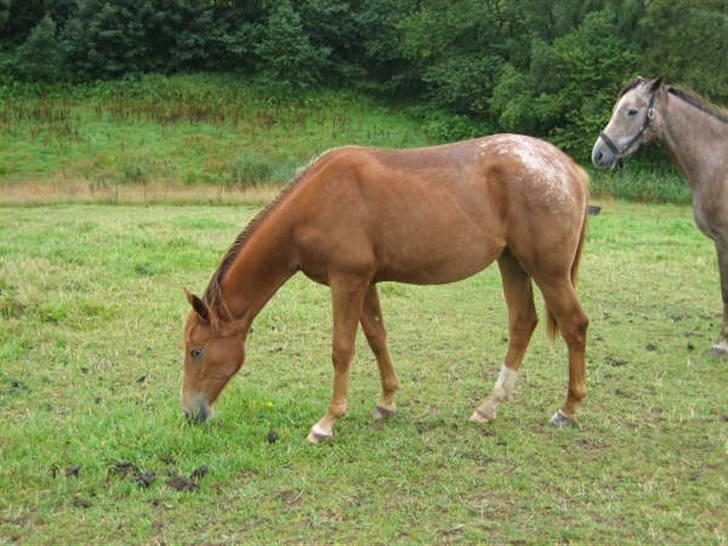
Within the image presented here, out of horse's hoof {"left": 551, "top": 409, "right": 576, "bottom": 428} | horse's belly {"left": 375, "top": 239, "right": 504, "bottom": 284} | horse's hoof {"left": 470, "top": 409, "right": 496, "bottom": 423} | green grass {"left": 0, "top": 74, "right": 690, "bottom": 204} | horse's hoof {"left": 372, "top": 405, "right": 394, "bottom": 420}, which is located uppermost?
horse's belly {"left": 375, "top": 239, "right": 504, "bottom": 284}

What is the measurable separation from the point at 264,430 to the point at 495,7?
3669 cm

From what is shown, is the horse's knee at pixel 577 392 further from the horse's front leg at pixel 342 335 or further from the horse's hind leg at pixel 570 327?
the horse's front leg at pixel 342 335

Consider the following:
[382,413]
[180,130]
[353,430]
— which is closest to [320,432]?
[353,430]

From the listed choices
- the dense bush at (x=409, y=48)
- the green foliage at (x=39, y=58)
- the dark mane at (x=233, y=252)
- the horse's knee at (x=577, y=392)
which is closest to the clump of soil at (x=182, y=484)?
the dark mane at (x=233, y=252)

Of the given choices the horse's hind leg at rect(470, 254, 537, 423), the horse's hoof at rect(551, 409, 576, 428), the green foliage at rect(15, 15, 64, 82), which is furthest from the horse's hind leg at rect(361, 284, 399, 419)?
the green foliage at rect(15, 15, 64, 82)

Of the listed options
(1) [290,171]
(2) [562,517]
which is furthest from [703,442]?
(1) [290,171]

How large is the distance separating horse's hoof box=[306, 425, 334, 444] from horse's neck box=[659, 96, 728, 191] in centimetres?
467

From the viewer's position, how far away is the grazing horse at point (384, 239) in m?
4.83

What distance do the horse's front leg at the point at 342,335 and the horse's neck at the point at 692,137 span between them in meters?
4.12

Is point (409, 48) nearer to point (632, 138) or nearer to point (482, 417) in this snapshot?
point (632, 138)

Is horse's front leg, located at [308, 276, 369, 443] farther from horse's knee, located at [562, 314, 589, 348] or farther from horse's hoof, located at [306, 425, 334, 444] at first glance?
horse's knee, located at [562, 314, 589, 348]

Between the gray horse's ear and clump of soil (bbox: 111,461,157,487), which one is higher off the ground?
the gray horse's ear

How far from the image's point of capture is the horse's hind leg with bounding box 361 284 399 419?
209 inches

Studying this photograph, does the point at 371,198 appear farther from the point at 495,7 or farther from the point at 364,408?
the point at 495,7
